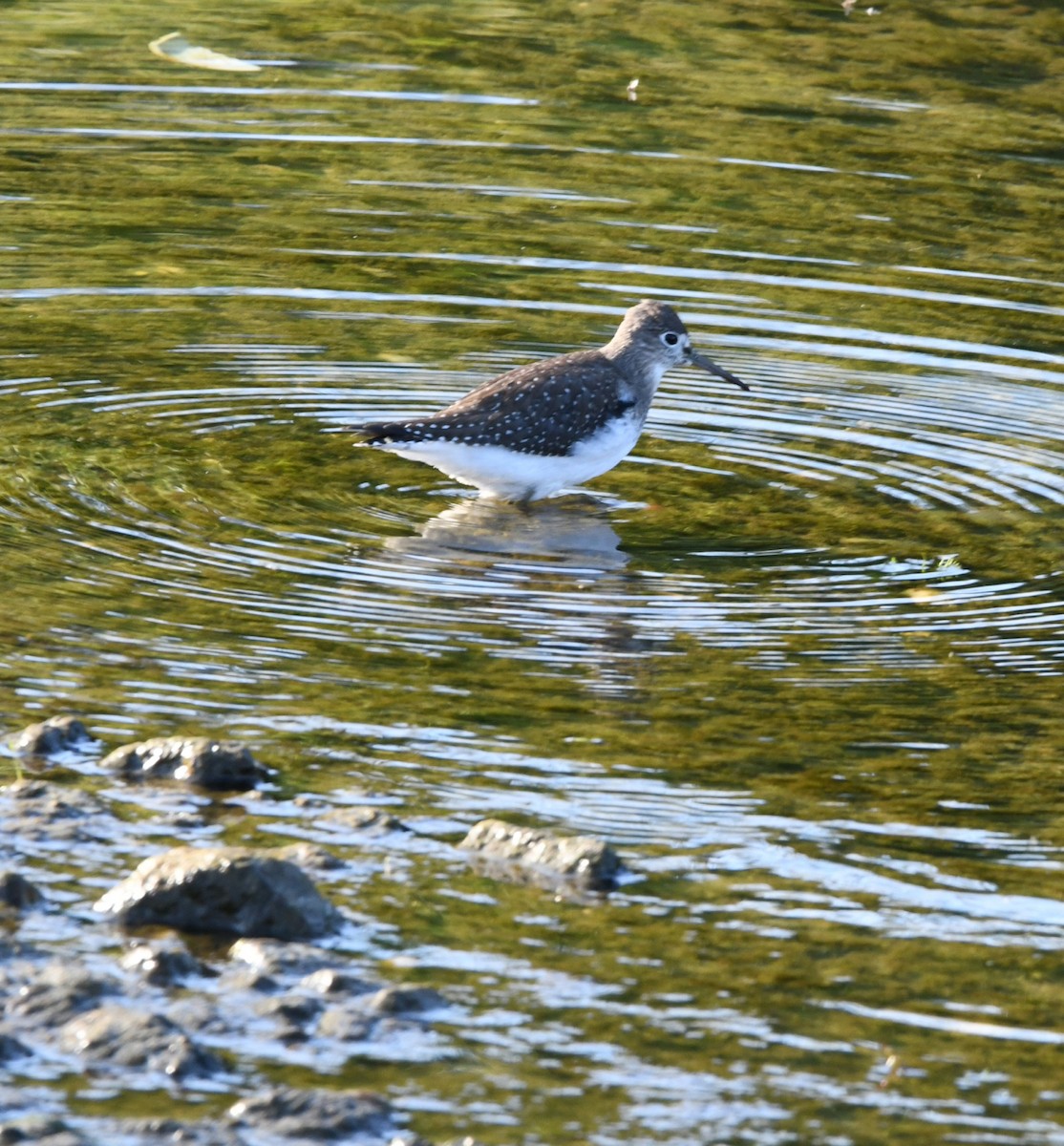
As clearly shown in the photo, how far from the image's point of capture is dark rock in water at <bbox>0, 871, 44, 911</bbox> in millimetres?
6359

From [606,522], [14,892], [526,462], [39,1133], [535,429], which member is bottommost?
[39,1133]

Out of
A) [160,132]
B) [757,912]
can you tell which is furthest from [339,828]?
[160,132]

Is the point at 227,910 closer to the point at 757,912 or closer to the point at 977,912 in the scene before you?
the point at 757,912

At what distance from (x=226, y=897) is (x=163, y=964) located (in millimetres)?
307

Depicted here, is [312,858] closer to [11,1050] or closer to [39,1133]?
[11,1050]

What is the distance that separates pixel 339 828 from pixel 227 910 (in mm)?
864

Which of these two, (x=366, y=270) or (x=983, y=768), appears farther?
(x=366, y=270)

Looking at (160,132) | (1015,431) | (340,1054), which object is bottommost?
(340,1054)

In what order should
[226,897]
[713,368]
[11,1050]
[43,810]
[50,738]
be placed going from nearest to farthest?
[11,1050] → [226,897] → [43,810] → [50,738] → [713,368]

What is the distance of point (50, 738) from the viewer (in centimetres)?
745

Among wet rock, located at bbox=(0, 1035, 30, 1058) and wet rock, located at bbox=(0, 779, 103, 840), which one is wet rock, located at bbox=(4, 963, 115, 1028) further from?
wet rock, located at bbox=(0, 779, 103, 840)

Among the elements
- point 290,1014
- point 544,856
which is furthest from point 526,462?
point 290,1014

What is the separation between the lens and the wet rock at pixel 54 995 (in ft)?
18.8

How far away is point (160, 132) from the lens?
56.4 feet
